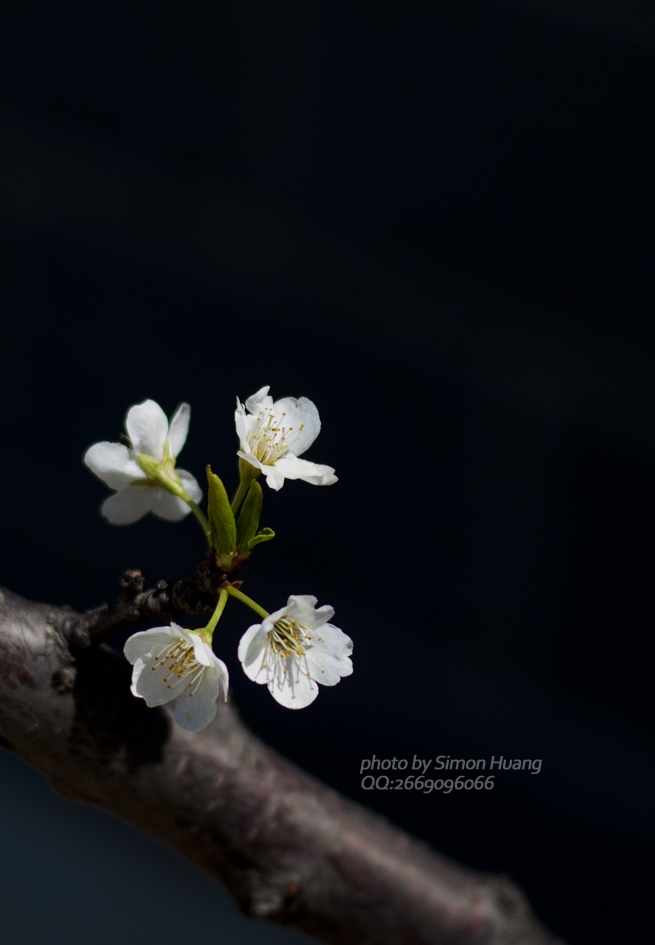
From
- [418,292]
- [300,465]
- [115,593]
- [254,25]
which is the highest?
[254,25]

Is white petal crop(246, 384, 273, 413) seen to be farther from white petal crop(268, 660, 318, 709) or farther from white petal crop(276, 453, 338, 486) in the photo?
white petal crop(268, 660, 318, 709)

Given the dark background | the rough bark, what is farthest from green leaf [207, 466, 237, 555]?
the dark background

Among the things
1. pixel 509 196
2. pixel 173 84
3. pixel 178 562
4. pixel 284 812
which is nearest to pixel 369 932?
pixel 284 812

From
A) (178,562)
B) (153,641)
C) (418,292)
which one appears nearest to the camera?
(153,641)

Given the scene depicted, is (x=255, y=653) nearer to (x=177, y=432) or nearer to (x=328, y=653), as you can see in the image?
(x=328, y=653)

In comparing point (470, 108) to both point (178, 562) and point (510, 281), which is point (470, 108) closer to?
point (510, 281)

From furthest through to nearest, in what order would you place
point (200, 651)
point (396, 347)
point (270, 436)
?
point (396, 347) < point (270, 436) < point (200, 651)

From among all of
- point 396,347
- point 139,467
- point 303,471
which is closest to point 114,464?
point 139,467

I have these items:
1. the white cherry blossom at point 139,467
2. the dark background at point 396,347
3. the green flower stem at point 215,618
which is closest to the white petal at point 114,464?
the white cherry blossom at point 139,467
